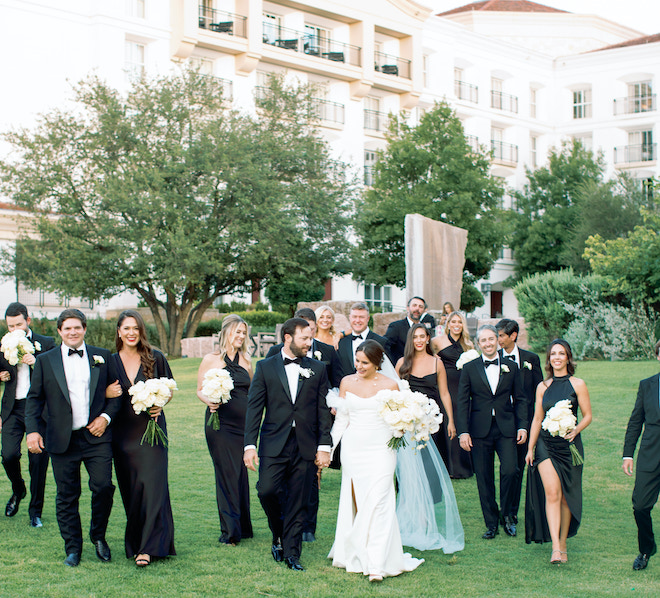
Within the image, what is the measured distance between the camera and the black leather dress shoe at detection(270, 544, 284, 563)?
24.8 ft

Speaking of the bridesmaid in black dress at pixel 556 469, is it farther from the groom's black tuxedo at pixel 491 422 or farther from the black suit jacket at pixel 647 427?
the groom's black tuxedo at pixel 491 422

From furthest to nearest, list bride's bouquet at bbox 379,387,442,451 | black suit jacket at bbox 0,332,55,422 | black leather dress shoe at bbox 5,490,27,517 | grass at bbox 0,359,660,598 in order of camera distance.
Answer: black leather dress shoe at bbox 5,490,27,517, black suit jacket at bbox 0,332,55,422, bride's bouquet at bbox 379,387,442,451, grass at bbox 0,359,660,598

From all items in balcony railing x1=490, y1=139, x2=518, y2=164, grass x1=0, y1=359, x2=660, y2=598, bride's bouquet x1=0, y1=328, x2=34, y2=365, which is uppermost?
balcony railing x1=490, y1=139, x2=518, y2=164

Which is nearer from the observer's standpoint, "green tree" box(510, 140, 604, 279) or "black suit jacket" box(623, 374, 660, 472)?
"black suit jacket" box(623, 374, 660, 472)

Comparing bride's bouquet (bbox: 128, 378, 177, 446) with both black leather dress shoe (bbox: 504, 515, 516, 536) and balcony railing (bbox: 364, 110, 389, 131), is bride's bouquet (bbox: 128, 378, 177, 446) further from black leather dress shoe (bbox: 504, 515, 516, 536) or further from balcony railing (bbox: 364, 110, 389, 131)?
balcony railing (bbox: 364, 110, 389, 131)

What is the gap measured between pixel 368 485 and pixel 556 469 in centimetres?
179

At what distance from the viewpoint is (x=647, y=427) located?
7484mm

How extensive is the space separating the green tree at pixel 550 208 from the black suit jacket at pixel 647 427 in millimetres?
44987

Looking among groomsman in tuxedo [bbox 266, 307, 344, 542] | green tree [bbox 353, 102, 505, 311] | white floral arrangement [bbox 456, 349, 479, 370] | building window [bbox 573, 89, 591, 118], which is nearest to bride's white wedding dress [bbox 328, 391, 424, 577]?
groomsman in tuxedo [bbox 266, 307, 344, 542]

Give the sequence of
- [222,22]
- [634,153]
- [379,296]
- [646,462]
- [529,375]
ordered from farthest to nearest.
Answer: [634,153], [379,296], [222,22], [529,375], [646,462]

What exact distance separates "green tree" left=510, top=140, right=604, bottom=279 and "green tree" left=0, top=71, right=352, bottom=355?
22201 millimetres

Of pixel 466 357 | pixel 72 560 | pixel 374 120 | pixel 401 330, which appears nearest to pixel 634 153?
pixel 374 120

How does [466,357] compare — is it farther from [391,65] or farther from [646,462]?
[391,65]

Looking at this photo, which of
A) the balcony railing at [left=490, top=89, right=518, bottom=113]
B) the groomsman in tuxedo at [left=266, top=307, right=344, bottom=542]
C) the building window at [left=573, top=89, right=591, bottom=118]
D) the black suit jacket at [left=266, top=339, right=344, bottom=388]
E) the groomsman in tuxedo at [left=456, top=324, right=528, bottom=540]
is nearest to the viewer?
the groomsman in tuxedo at [left=266, top=307, right=344, bottom=542]
